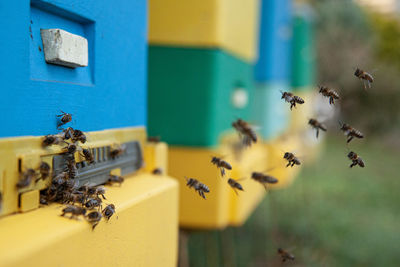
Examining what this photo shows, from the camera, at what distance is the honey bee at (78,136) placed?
1.10m

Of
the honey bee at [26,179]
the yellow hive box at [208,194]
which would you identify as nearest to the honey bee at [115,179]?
the honey bee at [26,179]

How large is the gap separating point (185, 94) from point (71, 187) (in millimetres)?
1280

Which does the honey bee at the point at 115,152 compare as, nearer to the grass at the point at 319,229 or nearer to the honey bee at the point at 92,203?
the honey bee at the point at 92,203

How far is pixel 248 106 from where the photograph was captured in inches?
131

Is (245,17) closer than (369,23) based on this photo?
Yes

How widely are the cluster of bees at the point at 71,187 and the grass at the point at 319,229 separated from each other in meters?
2.46

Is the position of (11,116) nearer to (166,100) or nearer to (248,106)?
(166,100)

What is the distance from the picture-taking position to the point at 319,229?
5555 millimetres

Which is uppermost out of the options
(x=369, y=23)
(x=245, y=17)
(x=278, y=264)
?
(x=369, y=23)

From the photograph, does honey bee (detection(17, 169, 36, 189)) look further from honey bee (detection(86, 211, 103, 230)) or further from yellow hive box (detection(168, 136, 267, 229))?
yellow hive box (detection(168, 136, 267, 229))

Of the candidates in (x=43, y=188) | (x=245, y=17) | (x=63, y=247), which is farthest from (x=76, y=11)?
(x=245, y=17)

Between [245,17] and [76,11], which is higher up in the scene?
[245,17]

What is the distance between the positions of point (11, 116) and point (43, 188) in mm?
205

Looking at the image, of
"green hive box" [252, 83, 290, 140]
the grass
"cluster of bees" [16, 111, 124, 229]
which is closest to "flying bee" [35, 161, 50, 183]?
"cluster of bees" [16, 111, 124, 229]
